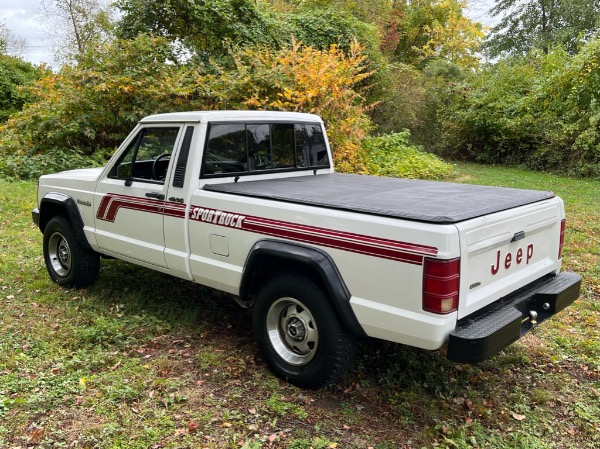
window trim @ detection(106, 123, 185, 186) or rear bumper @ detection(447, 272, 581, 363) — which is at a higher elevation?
window trim @ detection(106, 123, 185, 186)

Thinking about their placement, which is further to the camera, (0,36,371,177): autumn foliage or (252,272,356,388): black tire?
(0,36,371,177): autumn foliage

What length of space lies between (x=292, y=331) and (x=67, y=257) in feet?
9.83

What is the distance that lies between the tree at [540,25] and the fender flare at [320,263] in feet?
88.0

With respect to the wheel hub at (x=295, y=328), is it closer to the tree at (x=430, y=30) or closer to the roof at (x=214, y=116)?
the roof at (x=214, y=116)

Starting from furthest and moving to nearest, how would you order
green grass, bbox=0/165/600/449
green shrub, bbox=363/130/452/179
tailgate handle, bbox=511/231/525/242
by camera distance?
green shrub, bbox=363/130/452/179 < tailgate handle, bbox=511/231/525/242 < green grass, bbox=0/165/600/449

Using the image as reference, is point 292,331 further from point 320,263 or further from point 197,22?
point 197,22

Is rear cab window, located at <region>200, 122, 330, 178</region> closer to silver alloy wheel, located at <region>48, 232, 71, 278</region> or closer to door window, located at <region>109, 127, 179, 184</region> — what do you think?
door window, located at <region>109, 127, 179, 184</region>

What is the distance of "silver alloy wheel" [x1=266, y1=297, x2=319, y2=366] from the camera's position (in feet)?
11.5

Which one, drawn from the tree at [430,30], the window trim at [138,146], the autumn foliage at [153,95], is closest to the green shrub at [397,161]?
the autumn foliage at [153,95]

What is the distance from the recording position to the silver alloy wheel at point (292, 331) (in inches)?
137

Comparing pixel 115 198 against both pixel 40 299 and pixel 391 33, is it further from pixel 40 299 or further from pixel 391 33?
pixel 391 33

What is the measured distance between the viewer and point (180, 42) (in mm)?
12664

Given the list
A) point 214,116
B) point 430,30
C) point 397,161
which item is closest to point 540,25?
point 430,30

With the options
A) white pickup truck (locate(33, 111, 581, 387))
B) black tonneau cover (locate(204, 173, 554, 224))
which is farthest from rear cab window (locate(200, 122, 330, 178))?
black tonneau cover (locate(204, 173, 554, 224))
